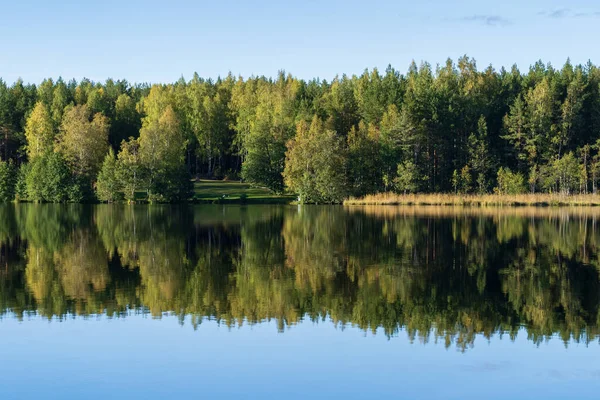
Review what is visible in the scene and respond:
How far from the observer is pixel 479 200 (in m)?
85.5

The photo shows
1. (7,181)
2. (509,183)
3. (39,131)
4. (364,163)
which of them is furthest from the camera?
(39,131)

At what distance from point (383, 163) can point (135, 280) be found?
69.2 m

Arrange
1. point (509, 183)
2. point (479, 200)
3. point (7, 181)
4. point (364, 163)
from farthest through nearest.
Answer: point (7, 181), point (364, 163), point (509, 183), point (479, 200)

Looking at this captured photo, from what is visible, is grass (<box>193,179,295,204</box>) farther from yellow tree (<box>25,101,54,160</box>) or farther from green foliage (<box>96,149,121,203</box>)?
yellow tree (<box>25,101,54,160</box>)

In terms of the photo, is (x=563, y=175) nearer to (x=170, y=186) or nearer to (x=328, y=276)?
(x=170, y=186)

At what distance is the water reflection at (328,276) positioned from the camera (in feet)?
69.4

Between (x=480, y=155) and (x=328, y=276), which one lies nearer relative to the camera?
(x=328, y=276)

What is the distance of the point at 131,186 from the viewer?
93375 millimetres

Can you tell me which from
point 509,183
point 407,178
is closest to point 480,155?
point 509,183

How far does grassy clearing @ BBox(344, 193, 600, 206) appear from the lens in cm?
8325

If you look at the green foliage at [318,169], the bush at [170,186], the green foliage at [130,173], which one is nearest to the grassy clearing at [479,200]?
the green foliage at [318,169]

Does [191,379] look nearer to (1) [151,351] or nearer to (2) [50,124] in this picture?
(1) [151,351]

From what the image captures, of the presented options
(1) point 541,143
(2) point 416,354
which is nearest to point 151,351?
(2) point 416,354

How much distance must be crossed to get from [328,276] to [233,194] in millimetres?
72076
